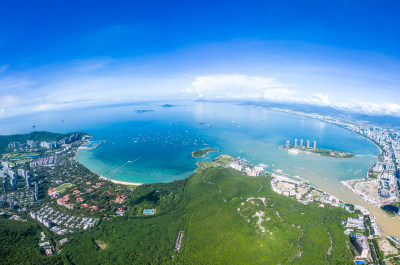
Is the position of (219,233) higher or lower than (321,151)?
lower

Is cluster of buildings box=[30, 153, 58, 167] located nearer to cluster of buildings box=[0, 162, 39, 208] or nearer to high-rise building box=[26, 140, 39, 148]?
cluster of buildings box=[0, 162, 39, 208]

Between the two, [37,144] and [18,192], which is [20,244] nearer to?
[18,192]

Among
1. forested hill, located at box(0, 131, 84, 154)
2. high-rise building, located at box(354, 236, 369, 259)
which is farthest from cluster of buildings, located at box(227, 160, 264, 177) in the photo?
forested hill, located at box(0, 131, 84, 154)

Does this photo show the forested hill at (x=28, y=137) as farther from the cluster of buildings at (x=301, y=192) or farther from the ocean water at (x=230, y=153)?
the cluster of buildings at (x=301, y=192)

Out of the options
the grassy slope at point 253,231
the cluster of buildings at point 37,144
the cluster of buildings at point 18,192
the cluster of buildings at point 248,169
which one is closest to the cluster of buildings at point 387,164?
the grassy slope at point 253,231

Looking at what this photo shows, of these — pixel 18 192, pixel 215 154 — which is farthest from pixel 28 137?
pixel 215 154

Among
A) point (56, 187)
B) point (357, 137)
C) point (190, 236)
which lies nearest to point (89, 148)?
point (56, 187)
